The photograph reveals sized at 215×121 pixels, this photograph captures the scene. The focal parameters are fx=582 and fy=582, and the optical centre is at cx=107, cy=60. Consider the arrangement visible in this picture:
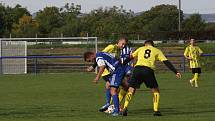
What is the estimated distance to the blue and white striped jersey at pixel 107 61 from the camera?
14.0 m

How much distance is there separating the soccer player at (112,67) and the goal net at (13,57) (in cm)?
2249

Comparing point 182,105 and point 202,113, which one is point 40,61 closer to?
point 182,105

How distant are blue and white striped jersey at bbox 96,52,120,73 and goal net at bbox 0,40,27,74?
2246 cm

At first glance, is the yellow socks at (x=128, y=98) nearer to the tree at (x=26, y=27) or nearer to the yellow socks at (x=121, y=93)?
the yellow socks at (x=121, y=93)

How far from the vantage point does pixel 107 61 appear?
14.1 m

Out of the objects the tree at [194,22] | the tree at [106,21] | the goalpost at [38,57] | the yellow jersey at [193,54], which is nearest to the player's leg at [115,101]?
the yellow jersey at [193,54]

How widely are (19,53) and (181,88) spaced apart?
17077 millimetres

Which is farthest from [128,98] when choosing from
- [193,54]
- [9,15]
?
[9,15]

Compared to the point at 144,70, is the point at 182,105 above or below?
below

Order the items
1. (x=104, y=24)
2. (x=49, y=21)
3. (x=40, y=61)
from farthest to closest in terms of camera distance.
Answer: (x=49, y=21) < (x=104, y=24) < (x=40, y=61)

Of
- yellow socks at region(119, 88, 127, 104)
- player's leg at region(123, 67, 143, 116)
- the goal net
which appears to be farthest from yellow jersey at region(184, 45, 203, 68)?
the goal net

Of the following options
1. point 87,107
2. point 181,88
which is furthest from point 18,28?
point 87,107

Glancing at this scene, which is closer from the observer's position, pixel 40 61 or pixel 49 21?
pixel 40 61

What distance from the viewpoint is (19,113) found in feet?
48.4
